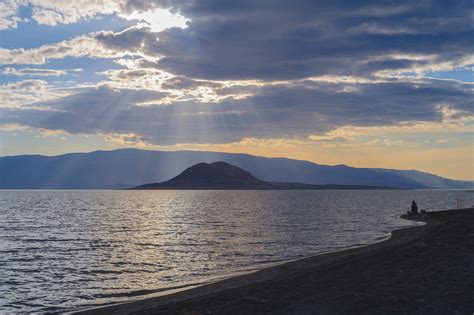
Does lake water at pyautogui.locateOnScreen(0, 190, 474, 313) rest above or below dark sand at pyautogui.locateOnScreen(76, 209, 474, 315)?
below

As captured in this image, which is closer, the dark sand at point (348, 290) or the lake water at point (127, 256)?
the dark sand at point (348, 290)

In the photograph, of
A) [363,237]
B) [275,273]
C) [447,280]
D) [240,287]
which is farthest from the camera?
[363,237]

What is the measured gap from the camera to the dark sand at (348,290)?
56.0 ft

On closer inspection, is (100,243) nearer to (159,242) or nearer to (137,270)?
(159,242)

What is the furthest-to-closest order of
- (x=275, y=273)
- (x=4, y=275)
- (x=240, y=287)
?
(x=4, y=275)
(x=275, y=273)
(x=240, y=287)

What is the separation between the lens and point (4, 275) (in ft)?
103

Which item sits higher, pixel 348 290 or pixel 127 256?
pixel 348 290

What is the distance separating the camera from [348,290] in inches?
784

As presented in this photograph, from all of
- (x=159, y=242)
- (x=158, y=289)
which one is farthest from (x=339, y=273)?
(x=159, y=242)

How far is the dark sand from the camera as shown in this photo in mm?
17062

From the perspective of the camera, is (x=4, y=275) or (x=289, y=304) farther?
(x=4, y=275)

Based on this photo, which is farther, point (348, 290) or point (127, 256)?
point (127, 256)

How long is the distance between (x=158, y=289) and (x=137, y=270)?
21.2 ft

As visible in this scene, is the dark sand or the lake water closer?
the dark sand
